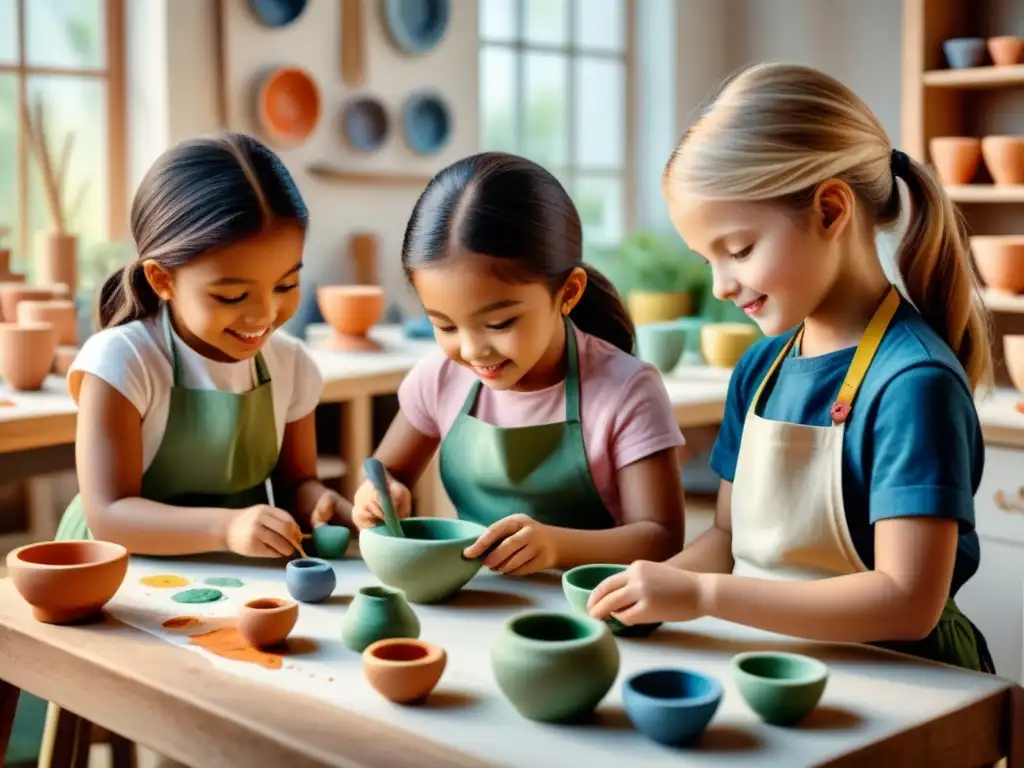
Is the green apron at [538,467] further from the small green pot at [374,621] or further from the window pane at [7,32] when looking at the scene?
the window pane at [7,32]

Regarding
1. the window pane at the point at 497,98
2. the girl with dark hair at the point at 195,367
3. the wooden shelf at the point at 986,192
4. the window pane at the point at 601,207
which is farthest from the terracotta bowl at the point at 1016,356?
the window pane at the point at 601,207

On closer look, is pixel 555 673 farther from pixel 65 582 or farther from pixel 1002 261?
pixel 1002 261

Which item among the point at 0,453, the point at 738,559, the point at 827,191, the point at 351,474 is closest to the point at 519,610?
the point at 738,559

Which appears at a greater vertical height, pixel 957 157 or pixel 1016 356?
pixel 957 157

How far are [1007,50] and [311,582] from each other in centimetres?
248

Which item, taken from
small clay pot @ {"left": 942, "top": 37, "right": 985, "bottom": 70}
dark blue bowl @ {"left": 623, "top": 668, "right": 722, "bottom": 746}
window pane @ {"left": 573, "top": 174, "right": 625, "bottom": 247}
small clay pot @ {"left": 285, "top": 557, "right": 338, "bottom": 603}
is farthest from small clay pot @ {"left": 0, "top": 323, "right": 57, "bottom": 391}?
window pane @ {"left": 573, "top": 174, "right": 625, "bottom": 247}

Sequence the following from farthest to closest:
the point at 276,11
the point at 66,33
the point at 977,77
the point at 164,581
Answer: the point at 276,11, the point at 66,33, the point at 977,77, the point at 164,581

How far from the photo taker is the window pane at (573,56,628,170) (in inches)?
203

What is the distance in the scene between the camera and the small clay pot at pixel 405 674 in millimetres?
1094

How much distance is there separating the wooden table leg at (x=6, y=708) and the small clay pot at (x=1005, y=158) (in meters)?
2.54

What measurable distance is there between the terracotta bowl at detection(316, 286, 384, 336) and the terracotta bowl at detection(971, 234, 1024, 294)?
1.46m

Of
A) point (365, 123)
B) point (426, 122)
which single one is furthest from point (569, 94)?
point (365, 123)

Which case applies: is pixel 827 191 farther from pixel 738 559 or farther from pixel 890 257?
pixel 738 559

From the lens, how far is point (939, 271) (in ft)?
4.71
